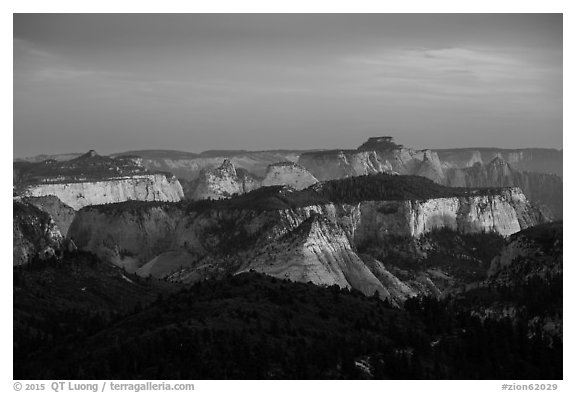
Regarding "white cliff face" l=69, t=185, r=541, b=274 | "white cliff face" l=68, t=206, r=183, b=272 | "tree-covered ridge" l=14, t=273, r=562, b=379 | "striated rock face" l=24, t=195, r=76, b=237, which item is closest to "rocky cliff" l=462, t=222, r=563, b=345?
"tree-covered ridge" l=14, t=273, r=562, b=379

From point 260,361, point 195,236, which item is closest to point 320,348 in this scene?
point 260,361

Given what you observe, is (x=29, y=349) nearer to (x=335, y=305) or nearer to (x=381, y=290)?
(x=335, y=305)

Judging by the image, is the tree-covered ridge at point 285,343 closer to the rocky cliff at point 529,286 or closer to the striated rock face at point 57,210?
the rocky cliff at point 529,286

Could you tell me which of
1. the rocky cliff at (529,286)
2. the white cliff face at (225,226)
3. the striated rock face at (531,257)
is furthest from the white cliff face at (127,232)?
the rocky cliff at (529,286)

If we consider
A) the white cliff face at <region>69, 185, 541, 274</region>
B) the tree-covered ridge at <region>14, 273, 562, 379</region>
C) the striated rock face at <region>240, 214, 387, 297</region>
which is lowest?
the tree-covered ridge at <region>14, 273, 562, 379</region>

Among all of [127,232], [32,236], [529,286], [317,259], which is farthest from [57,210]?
[529,286]

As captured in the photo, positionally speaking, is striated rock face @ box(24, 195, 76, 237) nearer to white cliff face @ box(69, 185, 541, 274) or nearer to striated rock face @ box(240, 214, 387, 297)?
white cliff face @ box(69, 185, 541, 274)
